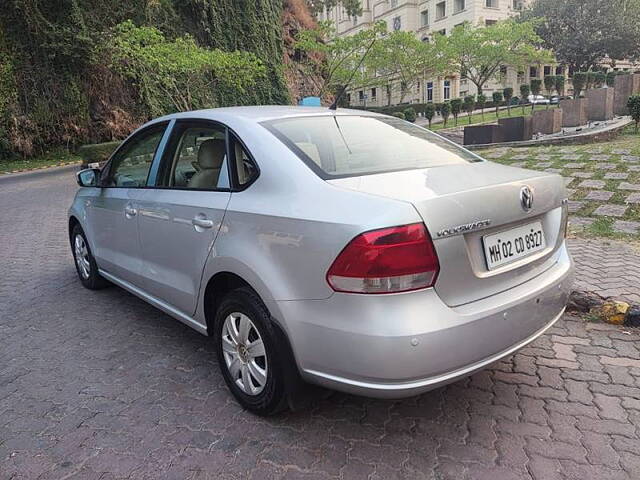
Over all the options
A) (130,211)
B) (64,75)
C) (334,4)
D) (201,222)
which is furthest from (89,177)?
(334,4)

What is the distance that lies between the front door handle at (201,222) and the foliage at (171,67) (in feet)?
56.3

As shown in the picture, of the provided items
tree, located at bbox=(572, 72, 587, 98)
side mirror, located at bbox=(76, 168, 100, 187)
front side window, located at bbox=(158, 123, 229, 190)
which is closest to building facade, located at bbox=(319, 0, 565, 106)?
tree, located at bbox=(572, 72, 587, 98)

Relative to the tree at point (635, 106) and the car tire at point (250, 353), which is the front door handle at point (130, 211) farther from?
the tree at point (635, 106)

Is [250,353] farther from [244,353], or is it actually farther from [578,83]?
Result: [578,83]

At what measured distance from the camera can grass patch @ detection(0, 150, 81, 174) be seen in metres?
19.6

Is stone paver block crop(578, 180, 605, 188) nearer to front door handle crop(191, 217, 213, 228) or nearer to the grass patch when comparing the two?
front door handle crop(191, 217, 213, 228)

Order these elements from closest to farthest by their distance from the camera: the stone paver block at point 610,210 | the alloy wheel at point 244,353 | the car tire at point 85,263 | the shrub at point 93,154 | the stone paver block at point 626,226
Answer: the alloy wheel at point 244,353, the car tire at point 85,263, the stone paver block at point 626,226, the stone paver block at point 610,210, the shrub at point 93,154

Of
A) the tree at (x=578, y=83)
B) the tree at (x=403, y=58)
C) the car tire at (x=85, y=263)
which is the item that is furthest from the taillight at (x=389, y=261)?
the tree at (x=403, y=58)

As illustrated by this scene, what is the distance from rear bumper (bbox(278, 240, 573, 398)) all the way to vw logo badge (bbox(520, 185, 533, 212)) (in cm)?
43

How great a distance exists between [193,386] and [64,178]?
14.8 meters

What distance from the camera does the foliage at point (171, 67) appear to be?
18828 millimetres

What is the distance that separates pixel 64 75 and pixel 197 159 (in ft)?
71.7

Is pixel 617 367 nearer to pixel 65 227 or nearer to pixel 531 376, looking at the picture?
pixel 531 376

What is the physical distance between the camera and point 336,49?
30.9m
